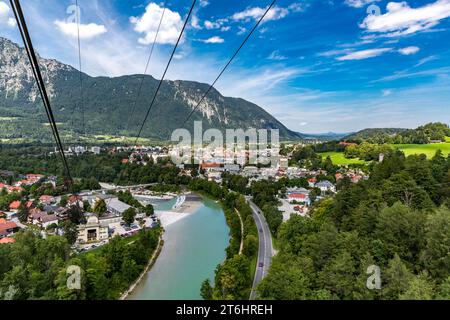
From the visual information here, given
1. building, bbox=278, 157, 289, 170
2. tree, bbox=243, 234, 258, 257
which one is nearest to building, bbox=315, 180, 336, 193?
building, bbox=278, 157, 289, 170

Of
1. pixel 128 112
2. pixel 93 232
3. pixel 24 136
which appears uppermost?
pixel 128 112

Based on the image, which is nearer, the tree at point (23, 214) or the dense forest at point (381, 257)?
the dense forest at point (381, 257)

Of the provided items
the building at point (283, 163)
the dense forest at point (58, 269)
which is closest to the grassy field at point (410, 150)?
the building at point (283, 163)

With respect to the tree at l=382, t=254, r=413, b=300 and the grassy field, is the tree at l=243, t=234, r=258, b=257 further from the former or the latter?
the grassy field

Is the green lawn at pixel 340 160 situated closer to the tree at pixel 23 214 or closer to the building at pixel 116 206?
the building at pixel 116 206

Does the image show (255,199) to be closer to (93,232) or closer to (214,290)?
(93,232)
